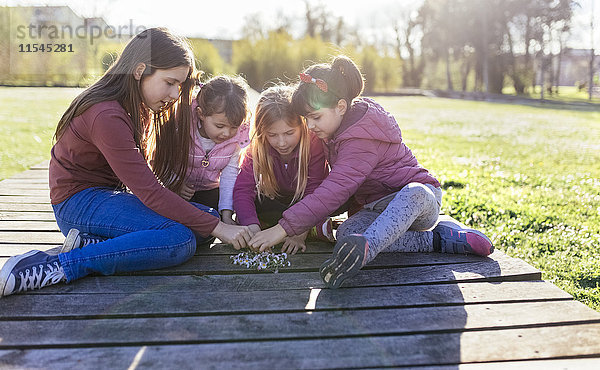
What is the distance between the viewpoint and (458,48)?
3347cm

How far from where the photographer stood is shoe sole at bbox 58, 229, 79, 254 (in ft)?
8.25

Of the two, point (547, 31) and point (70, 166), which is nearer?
point (70, 166)

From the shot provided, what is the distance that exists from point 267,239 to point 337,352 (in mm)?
952

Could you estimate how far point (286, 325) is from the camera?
1.98m

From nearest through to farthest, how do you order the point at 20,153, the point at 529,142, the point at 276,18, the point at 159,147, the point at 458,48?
the point at 159,147, the point at 20,153, the point at 529,142, the point at 458,48, the point at 276,18

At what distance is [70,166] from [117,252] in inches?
23.5

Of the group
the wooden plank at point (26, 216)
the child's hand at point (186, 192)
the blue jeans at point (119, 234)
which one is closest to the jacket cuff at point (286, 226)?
the blue jeans at point (119, 234)

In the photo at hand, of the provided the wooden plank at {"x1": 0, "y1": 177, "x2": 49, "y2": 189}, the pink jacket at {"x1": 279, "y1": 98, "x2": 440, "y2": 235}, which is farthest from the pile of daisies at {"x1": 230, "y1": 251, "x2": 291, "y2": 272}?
the wooden plank at {"x1": 0, "y1": 177, "x2": 49, "y2": 189}

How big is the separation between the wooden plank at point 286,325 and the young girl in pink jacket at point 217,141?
1.15 metres

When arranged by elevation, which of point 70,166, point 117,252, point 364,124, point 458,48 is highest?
point 458,48

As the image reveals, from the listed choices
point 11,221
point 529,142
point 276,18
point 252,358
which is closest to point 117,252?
point 252,358

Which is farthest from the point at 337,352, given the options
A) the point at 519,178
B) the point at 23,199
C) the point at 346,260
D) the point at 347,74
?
the point at 519,178

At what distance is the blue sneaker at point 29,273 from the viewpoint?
86.3 inches

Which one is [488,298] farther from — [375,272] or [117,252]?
[117,252]
